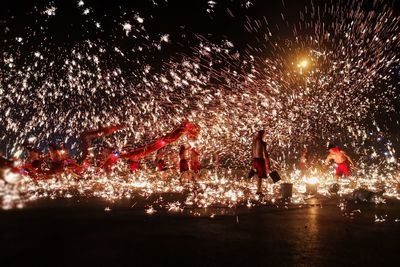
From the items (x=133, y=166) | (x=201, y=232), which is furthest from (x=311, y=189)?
(x=133, y=166)

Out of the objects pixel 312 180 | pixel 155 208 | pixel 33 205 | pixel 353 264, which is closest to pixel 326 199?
pixel 312 180

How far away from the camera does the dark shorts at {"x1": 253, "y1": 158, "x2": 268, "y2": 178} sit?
10.8 meters

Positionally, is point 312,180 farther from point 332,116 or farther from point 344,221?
point 332,116

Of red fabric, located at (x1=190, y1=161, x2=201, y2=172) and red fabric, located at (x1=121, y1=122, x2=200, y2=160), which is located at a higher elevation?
red fabric, located at (x1=121, y1=122, x2=200, y2=160)

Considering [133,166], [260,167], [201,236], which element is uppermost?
[133,166]

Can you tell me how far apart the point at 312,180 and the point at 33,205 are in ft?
24.7

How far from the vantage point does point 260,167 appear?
10.9m

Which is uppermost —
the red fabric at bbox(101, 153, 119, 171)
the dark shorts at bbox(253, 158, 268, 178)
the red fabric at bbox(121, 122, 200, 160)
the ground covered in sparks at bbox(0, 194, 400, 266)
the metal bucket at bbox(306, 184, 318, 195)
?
the red fabric at bbox(121, 122, 200, 160)

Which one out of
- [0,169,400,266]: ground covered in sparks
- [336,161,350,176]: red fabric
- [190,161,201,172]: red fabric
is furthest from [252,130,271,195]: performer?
[190,161,201,172]: red fabric

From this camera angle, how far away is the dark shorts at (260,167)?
35.3 ft

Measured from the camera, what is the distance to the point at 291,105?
22328mm

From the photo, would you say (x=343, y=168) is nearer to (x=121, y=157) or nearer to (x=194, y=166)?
(x=194, y=166)

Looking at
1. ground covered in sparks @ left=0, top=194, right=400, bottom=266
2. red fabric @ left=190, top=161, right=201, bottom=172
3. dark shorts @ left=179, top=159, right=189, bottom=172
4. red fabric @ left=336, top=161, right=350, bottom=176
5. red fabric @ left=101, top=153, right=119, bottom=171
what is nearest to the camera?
ground covered in sparks @ left=0, top=194, right=400, bottom=266

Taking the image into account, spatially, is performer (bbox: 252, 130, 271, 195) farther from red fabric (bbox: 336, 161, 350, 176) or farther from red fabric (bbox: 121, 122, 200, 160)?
red fabric (bbox: 121, 122, 200, 160)
